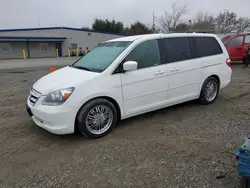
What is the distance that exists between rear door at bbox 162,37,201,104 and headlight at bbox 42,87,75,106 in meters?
2.08

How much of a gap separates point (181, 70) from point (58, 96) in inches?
102

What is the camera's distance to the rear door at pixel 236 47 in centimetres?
1186

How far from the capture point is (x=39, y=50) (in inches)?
1352

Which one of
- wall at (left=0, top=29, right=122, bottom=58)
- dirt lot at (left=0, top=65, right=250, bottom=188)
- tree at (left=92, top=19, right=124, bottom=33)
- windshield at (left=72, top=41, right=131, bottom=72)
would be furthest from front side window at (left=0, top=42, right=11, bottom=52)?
windshield at (left=72, top=41, right=131, bottom=72)

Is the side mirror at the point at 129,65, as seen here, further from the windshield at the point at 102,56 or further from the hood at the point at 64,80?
the hood at the point at 64,80

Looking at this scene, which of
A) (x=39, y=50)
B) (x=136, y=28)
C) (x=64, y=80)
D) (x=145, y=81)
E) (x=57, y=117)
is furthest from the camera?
(x=136, y=28)

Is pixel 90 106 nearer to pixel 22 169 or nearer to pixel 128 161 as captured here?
pixel 128 161

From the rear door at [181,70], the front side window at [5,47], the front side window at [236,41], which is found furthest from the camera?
the front side window at [5,47]

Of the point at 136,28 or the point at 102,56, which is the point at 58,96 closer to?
the point at 102,56

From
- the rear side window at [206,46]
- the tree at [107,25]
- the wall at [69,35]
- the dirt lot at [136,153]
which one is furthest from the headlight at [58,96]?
the tree at [107,25]

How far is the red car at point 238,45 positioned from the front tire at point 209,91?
8.01m

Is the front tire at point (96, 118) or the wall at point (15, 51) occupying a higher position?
the wall at point (15, 51)

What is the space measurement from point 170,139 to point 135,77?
1.26 meters

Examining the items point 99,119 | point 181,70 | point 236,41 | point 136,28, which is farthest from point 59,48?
point 99,119
